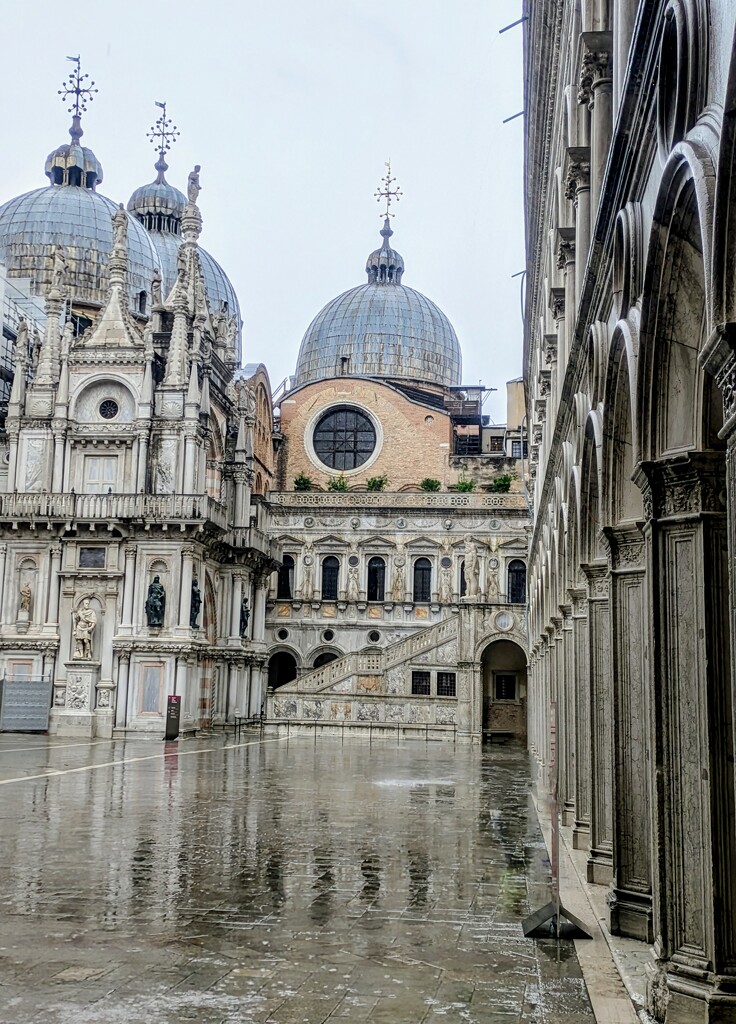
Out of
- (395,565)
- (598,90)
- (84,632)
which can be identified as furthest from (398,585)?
(598,90)

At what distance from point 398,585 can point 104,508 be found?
1869cm

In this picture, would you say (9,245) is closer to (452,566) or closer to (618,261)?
(452,566)

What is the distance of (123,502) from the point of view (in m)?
45.9

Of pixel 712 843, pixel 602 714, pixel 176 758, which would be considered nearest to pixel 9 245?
pixel 176 758

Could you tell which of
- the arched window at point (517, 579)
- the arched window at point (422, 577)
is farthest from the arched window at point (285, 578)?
the arched window at point (517, 579)

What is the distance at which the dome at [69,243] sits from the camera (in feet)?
216

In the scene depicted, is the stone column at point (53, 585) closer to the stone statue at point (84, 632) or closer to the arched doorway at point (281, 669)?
the stone statue at point (84, 632)

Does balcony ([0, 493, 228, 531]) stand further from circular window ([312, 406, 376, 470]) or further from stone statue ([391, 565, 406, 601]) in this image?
circular window ([312, 406, 376, 470])

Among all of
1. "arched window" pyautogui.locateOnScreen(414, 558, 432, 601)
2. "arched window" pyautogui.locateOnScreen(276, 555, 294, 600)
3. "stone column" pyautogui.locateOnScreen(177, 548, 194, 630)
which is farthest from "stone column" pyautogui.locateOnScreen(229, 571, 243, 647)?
"arched window" pyautogui.locateOnScreen(414, 558, 432, 601)

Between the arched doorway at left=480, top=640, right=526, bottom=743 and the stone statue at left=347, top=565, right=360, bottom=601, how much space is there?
1039 centimetres

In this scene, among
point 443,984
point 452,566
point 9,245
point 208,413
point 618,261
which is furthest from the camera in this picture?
point 9,245

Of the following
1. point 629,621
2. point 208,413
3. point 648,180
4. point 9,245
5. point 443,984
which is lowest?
point 443,984

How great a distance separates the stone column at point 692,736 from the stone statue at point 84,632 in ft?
132

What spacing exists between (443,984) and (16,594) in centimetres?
4073
